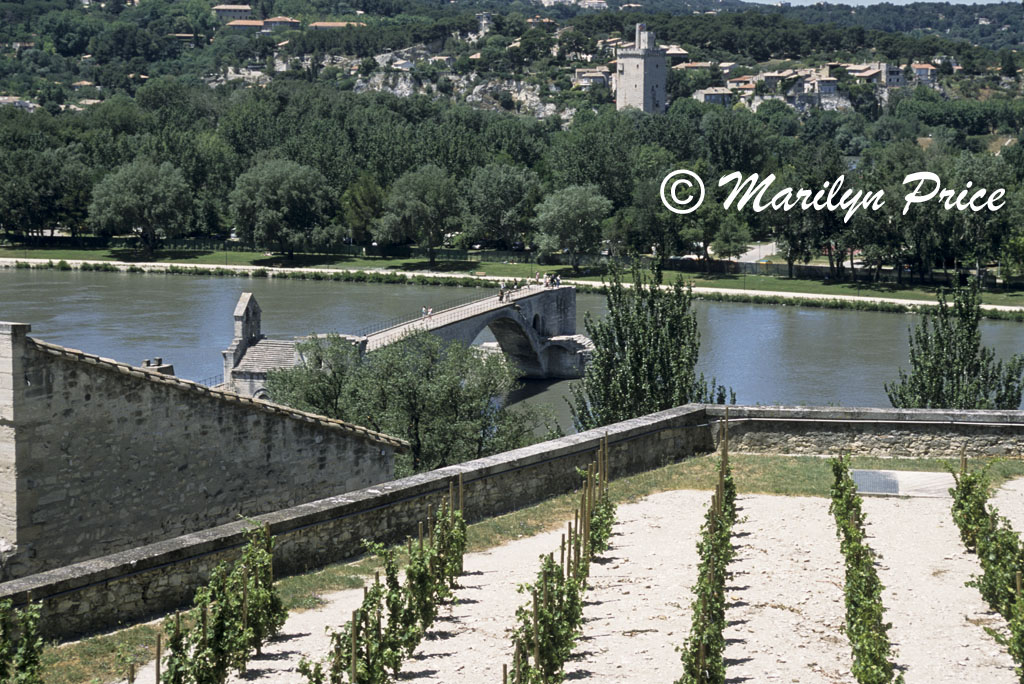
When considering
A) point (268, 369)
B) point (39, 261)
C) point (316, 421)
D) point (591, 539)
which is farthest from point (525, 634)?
point (39, 261)

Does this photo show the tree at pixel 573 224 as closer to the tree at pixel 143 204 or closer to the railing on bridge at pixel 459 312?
the railing on bridge at pixel 459 312

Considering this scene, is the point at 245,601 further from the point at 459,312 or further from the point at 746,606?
the point at 459,312

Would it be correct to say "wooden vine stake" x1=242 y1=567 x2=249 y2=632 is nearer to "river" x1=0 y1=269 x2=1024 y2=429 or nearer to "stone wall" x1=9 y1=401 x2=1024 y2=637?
"stone wall" x1=9 y1=401 x2=1024 y2=637

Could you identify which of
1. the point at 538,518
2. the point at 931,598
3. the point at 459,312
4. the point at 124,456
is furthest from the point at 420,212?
the point at 931,598

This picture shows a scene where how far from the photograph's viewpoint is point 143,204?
9206cm

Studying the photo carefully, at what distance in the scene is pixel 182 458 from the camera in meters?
16.6

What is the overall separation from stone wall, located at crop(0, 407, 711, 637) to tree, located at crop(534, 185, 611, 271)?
6700cm

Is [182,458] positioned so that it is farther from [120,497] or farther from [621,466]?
[621,466]

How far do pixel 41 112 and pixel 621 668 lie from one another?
385 ft

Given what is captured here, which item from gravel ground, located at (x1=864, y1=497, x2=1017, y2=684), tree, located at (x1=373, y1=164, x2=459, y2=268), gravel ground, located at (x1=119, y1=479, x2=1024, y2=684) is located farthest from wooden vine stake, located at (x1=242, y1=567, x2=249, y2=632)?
tree, located at (x1=373, y1=164, x2=459, y2=268)

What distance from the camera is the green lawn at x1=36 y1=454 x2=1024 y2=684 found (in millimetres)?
11438

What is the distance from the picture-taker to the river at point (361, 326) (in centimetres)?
5253

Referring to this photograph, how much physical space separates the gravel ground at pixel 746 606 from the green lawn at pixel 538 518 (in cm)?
28

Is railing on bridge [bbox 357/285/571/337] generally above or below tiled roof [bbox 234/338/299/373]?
above
